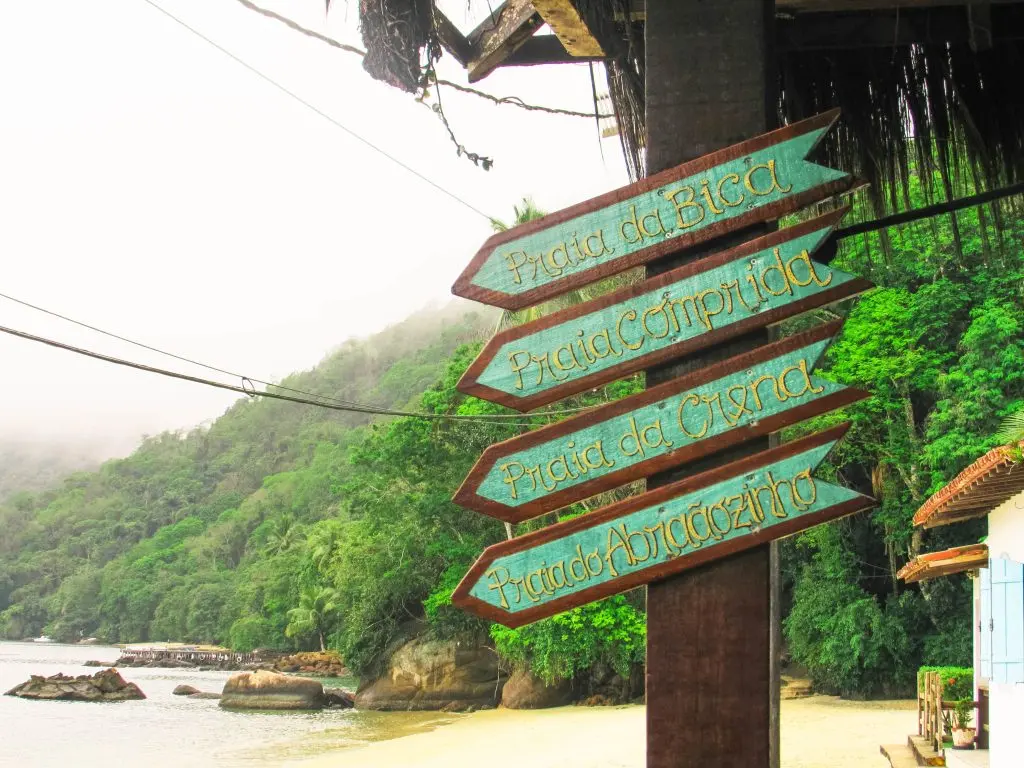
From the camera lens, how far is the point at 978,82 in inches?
143

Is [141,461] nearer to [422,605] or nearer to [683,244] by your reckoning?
[422,605]

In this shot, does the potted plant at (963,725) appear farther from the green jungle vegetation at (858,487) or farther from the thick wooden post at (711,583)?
the thick wooden post at (711,583)

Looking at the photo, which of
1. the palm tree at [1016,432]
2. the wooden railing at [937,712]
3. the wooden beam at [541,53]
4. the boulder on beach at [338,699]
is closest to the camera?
the wooden beam at [541,53]

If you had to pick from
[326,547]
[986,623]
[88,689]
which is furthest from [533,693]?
[88,689]

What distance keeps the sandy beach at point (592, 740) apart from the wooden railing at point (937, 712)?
42.6 inches

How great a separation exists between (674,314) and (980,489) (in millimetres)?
5697

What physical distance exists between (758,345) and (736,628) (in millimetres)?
683

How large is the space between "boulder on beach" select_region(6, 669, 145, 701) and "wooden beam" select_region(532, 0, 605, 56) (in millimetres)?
38268

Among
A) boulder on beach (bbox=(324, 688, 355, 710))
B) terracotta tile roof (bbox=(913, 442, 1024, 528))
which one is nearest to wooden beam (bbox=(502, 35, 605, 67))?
terracotta tile roof (bbox=(913, 442, 1024, 528))

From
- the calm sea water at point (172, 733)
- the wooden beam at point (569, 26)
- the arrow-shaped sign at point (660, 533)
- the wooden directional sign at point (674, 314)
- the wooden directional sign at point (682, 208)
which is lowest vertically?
the calm sea water at point (172, 733)

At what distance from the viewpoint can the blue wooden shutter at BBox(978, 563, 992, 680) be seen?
26.3 ft

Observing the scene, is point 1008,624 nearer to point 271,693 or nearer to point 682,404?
point 682,404

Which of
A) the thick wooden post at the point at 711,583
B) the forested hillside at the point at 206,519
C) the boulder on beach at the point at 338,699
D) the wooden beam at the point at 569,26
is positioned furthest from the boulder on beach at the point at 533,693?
the forested hillside at the point at 206,519

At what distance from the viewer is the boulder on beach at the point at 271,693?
102ft
